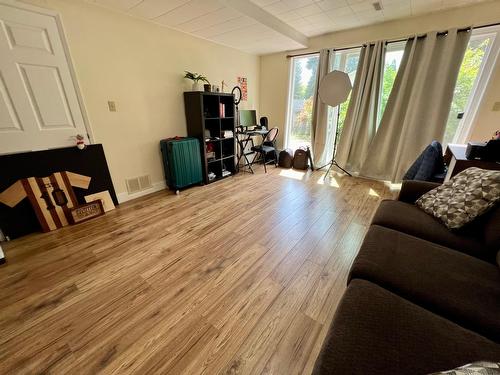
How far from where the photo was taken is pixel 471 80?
9.42 ft

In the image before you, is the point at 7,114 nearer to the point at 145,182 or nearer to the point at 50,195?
the point at 50,195

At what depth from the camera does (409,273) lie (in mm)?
1062

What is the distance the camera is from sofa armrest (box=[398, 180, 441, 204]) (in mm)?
1797

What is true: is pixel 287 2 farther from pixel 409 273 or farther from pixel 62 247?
pixel 62 247

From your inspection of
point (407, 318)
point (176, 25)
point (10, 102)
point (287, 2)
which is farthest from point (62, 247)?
point (287, 2)

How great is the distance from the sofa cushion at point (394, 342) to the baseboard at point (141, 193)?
3.04 meters

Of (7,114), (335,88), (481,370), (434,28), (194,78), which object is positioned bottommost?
(481,370)

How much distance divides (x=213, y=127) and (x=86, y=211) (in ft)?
7.49

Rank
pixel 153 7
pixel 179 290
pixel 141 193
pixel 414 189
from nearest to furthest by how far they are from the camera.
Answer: pixel 179 290, pixel 414 189, pixel 153 7, pixel 141 193

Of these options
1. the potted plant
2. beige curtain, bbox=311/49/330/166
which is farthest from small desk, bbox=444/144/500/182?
the potted plant

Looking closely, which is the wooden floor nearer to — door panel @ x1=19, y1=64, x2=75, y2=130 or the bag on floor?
door panel @ x1=19, y1=64, x2=75, y2=130

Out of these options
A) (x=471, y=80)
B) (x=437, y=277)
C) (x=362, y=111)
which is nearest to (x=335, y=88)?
(x=362, y=111)

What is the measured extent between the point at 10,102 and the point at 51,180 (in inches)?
31.7

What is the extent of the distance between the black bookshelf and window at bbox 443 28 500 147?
11.1ft
